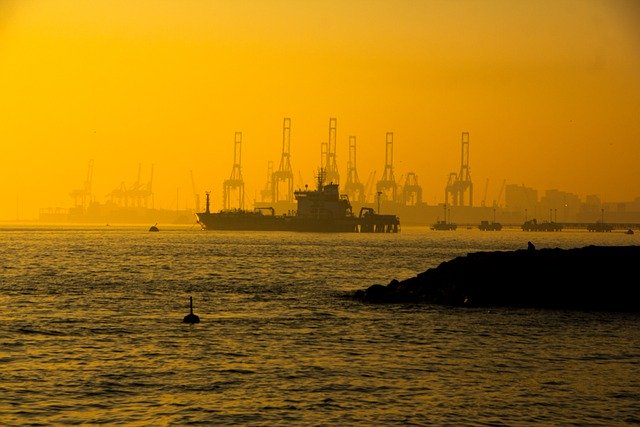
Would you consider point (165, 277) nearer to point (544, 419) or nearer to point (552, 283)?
point (552, 283)

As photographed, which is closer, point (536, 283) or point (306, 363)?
point (306, 363)

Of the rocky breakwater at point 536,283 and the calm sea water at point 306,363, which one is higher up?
the rocky breakwater at point 536,283

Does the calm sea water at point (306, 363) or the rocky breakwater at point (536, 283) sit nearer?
the calm sea water at point (306, 363)

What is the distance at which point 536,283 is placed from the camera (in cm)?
5072

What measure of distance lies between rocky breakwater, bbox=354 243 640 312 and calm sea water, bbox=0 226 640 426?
2859 millimetres

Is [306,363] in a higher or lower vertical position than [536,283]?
lower

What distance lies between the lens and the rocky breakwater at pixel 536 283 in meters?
48.6

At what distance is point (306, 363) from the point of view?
96.8 feet

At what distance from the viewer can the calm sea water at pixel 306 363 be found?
22.4 m

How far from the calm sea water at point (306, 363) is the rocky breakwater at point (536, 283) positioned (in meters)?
2.86

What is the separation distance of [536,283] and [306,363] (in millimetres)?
24637

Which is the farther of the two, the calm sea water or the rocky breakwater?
the rocky breakwater

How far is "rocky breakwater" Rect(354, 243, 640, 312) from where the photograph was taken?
160ft

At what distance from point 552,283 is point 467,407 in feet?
94.8
